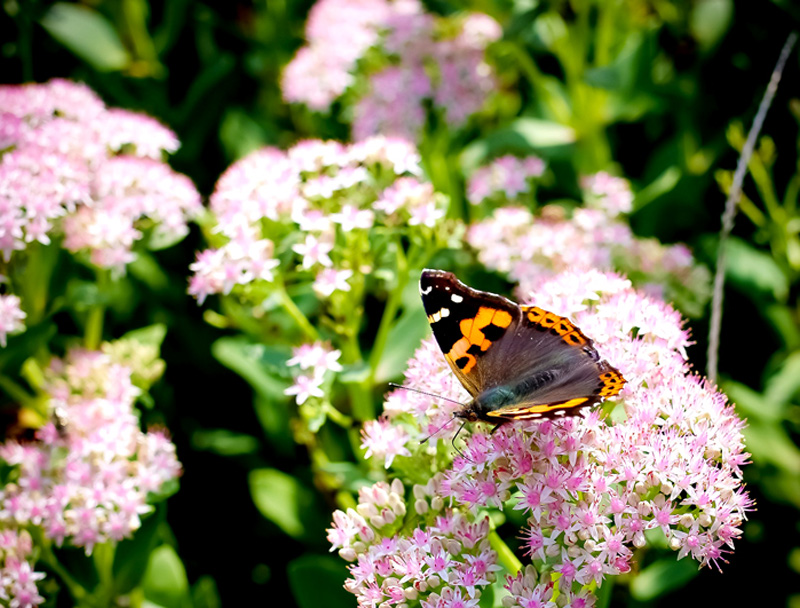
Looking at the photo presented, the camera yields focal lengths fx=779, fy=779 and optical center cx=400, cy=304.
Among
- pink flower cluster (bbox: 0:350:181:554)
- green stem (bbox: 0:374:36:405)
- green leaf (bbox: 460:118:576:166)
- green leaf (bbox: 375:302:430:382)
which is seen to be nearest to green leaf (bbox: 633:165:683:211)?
green leaf (bbox: 460:118:576:166)

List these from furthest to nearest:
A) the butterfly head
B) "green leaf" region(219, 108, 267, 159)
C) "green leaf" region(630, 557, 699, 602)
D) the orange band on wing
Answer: "green leaf" region(219, 108, 267, 159) → "green leaf" region(630, 557, 699, 602) → the butterfly head → the orange band on wing

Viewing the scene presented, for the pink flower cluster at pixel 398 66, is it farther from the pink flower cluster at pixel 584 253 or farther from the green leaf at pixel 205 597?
the green leaf at pixel 205 597

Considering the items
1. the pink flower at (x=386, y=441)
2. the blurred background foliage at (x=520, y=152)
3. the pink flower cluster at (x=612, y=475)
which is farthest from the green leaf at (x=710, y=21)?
the pink flower at (x=386, y=441)

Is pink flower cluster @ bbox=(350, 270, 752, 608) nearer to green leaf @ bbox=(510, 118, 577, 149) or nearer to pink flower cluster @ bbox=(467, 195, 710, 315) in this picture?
pink flower cluster @ bbox=(467, 195, 710, 315)

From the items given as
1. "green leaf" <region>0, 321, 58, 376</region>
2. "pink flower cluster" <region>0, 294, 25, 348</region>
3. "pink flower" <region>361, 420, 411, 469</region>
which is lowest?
"green leaf" <region>0, 321, 58, 376</region>

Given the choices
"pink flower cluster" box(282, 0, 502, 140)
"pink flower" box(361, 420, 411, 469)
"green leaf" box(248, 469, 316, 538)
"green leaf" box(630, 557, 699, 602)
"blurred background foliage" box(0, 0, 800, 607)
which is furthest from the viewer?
"pink flower cluster" box(282, 0, 502, 140)

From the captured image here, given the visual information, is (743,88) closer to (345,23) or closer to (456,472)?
(345,23)
